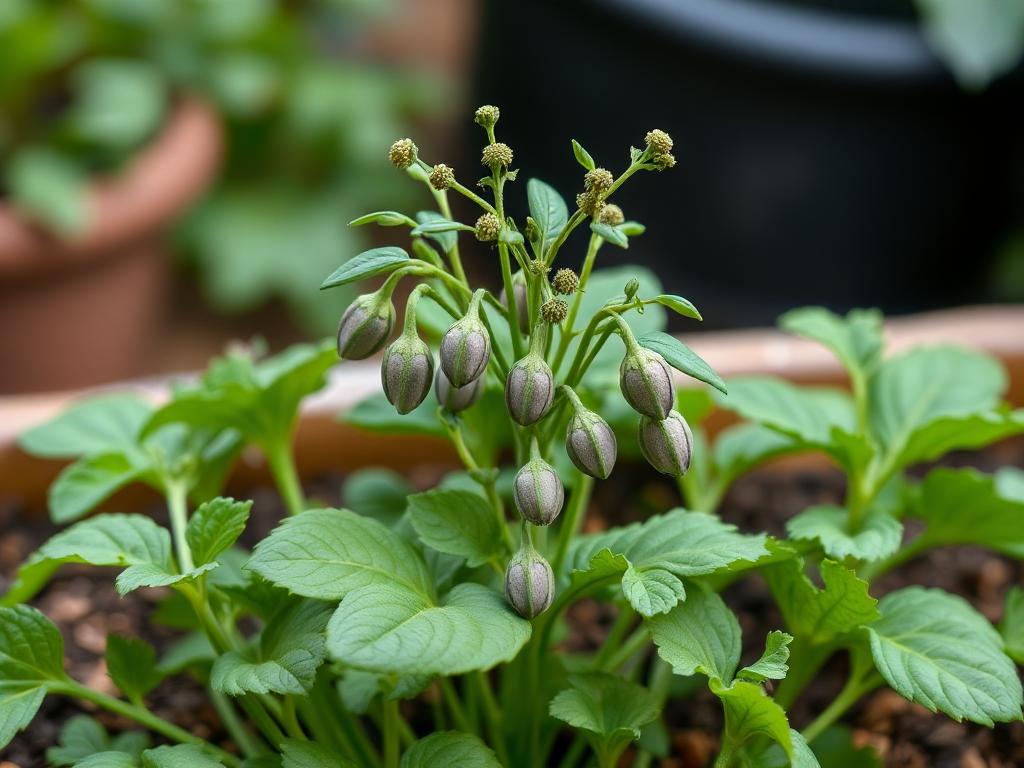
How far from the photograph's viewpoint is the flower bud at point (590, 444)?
2.26 ft

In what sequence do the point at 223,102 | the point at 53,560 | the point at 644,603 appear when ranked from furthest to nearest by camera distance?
1. the point at 223,102
2. the point at 53,560
3. the point at 644,603

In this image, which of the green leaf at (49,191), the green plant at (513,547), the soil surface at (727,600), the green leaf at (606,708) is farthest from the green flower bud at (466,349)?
the green leaf at (49,191)

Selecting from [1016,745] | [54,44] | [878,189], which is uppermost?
[54,44]

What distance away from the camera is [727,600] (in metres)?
1.09

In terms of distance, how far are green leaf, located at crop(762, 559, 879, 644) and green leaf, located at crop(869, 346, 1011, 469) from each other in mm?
167

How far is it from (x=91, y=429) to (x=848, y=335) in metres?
0.61

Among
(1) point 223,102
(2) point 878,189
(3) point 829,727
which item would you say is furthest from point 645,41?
(3) point 829,727

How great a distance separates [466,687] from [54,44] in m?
1.25

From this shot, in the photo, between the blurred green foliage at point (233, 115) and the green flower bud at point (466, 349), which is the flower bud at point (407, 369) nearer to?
the green flower bud at point (466, 349)

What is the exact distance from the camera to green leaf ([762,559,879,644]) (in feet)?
2.47

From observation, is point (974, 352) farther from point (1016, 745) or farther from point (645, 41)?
point (645, 41)

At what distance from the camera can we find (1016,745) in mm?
968

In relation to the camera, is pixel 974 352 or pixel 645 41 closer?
pixel 974 352

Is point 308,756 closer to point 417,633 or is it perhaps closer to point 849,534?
point 417,633
